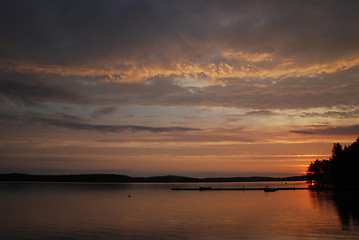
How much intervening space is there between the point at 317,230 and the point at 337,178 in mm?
90559


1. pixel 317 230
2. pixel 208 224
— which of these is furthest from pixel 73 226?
pixel 317 230

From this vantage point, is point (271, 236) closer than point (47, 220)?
Yes

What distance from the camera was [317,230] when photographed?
122ft

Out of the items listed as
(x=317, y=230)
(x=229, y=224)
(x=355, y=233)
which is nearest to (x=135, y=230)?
(x=229, y=224)

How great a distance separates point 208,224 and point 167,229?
654 cm

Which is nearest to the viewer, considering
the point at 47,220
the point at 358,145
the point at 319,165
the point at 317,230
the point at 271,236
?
the point at 271,236

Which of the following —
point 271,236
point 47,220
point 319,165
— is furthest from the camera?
point 319,165

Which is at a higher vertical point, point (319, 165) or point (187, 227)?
point (319, 165)

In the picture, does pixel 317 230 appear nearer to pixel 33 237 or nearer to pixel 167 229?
pixel 167 229

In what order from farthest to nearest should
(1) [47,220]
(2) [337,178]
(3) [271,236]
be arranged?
(2) [337,178]
(1) [47,220]
(3) [271,236]

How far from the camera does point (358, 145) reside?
108m

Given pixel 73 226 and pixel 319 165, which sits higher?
pixel 319 165

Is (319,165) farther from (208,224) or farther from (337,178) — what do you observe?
(208,224)

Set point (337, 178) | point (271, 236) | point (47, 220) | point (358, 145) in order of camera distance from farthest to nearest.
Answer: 1. point (337, 178)
2. point (358, 145)
3. point (47, 220)
4. point (271, 236)
